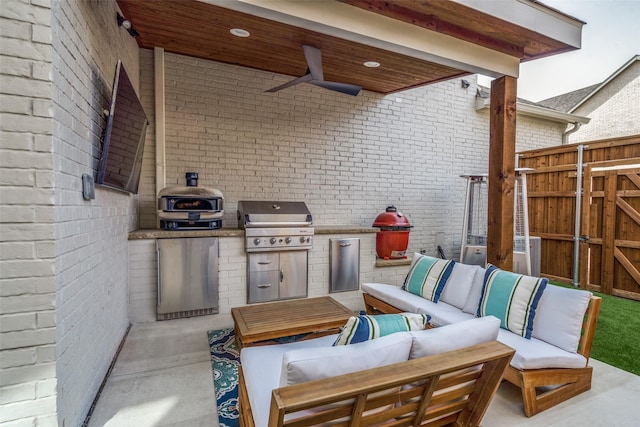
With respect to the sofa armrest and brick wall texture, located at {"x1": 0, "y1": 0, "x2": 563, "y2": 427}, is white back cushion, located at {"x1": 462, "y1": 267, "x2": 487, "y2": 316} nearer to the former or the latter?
the sofa armrest

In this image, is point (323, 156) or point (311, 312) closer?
point (311, 312)

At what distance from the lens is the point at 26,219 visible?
4.68 feet

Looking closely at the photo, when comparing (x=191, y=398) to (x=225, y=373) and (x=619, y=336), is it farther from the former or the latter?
(x=619, y=336)

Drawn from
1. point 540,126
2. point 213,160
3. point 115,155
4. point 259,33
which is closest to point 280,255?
point 213,160

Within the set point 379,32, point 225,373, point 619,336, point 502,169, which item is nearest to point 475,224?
point 502,169

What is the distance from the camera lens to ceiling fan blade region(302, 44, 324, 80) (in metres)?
3.62

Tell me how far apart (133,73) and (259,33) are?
4.94 feet

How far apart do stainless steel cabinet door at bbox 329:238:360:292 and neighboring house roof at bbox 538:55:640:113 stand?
350 inches

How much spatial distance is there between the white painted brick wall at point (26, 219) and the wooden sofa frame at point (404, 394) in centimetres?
97

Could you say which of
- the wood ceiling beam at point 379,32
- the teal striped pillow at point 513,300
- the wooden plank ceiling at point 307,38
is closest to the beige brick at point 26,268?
the wood ceiling beam at point 379,32

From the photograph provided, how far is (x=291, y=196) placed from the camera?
496 cm

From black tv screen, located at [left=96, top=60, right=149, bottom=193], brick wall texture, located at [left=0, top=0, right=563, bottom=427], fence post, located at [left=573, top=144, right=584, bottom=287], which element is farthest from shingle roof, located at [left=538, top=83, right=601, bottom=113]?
black tv screen, located at [left=96, top=60, right=149, bottom=193]

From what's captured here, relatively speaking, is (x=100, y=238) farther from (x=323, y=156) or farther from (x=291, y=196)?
(x=323, y=156)

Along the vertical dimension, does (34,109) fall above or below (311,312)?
above
